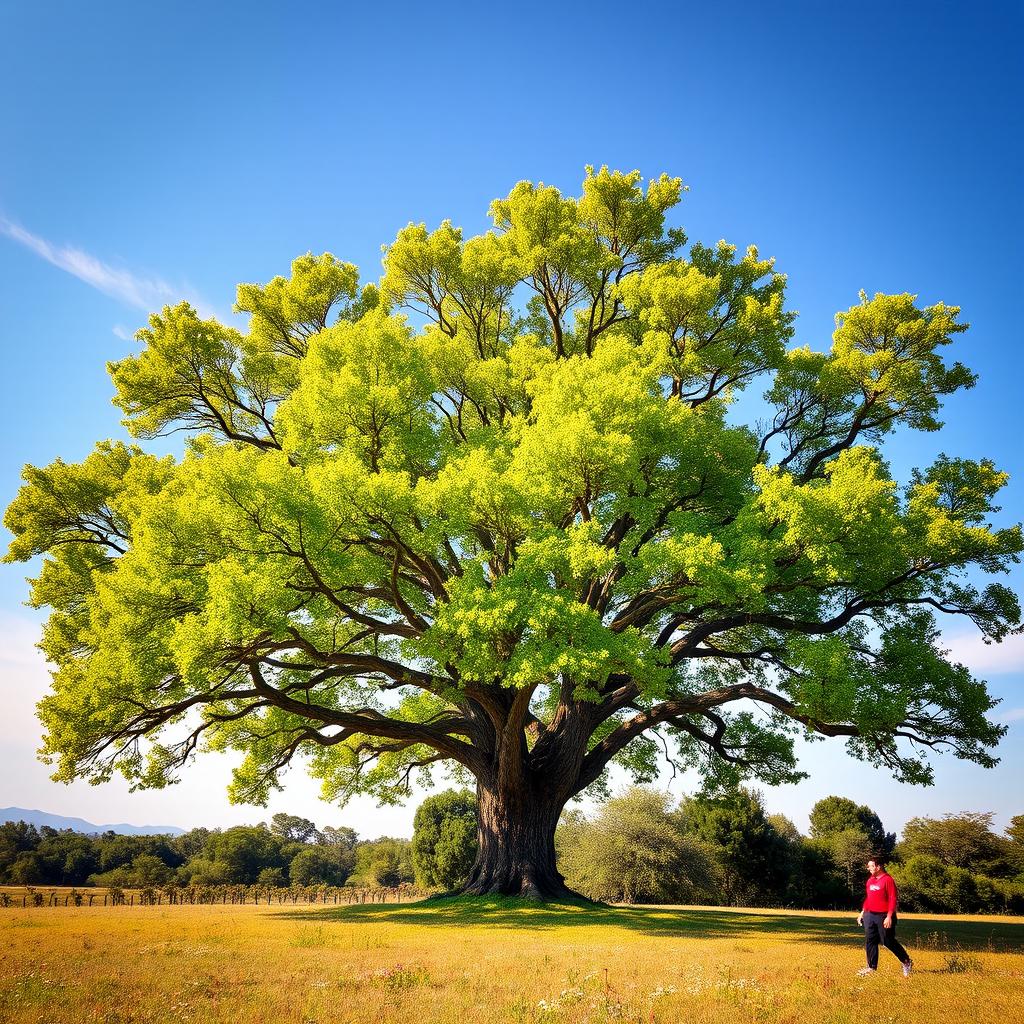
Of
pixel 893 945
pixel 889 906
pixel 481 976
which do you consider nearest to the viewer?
pixel 481 976

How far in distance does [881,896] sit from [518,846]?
42.0 feet

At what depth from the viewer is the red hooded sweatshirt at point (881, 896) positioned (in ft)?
31.2

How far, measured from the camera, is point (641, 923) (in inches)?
651

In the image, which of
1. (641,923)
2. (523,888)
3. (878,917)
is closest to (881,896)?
(878,917)

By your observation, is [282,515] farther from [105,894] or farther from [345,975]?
[105,894]

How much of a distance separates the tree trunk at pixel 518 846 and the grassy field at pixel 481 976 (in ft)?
16.8

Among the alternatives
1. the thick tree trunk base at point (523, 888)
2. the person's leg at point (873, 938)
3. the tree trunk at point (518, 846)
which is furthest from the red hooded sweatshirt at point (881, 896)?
the tree trunk at point (518, 846)

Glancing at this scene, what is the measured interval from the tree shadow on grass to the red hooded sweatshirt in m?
4.82

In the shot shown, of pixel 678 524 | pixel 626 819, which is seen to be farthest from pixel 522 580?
pixel 626 819

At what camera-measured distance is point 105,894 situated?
3189 centimetres

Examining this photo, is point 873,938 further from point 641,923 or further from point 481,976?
point 641,923

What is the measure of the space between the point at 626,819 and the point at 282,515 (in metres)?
29.4

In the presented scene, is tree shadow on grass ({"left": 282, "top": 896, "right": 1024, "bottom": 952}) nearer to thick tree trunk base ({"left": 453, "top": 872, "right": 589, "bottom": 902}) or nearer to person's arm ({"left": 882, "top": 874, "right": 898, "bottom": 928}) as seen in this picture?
thick tree trunk base ({"left": 453, "top": 872, "right": 589, "bottom": 902})

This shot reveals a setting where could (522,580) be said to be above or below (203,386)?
below
